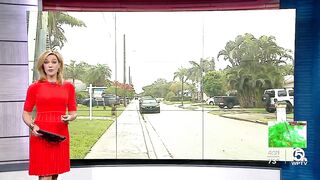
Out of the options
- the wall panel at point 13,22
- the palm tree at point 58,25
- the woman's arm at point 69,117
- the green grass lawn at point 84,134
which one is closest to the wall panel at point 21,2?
the wall panel at point 13,22

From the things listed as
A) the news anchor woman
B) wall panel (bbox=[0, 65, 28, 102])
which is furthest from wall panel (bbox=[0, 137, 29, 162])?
the news anchor woman

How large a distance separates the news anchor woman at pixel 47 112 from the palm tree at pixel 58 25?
123 centimetres

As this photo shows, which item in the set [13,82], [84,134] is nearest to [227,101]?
[84,134]

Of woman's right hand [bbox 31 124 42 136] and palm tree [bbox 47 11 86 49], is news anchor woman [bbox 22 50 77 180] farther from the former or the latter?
palm tree [bbox 47 11 86 49]

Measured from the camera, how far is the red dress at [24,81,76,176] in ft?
6.48

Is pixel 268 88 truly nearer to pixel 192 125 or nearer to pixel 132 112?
pixel 192 125

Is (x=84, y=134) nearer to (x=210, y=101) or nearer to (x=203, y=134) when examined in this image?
(x=203, y=134)

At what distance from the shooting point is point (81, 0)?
3.33 metres

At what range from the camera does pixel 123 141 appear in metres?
3.34

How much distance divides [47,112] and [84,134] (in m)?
1.36

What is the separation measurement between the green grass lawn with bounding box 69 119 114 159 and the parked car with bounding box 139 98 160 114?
15.2 inches

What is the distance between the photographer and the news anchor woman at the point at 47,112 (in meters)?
1.97

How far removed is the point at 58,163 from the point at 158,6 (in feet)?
6.51

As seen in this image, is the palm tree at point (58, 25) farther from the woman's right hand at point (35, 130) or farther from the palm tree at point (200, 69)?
the woman's right hand at point (35, 130)
